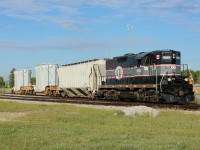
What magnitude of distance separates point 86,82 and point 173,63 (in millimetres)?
12619

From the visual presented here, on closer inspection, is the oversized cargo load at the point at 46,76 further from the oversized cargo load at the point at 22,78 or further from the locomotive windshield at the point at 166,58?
the locomotive windshield at the point at 166,58

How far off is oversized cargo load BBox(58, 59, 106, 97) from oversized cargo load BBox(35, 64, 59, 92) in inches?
168

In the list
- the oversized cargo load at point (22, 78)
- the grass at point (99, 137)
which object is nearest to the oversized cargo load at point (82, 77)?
the oversized cargo load at point (22, 78)

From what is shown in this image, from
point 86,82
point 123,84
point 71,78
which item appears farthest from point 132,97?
point 71,78

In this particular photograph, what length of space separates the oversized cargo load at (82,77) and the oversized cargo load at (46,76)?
426 centimetres

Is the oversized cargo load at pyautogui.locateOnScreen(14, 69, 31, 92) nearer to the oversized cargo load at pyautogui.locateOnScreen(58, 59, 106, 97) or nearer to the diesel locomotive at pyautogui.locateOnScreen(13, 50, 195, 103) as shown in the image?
the oversized cargo load at pyautogui.locateOnScreen(58, 59, 106, 97)

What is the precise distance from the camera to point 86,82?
3447cm

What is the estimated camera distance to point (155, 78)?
23375 mm

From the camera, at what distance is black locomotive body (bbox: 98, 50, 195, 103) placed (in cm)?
2241

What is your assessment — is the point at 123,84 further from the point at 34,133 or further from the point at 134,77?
the point at 34,133

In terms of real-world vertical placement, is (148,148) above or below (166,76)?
below

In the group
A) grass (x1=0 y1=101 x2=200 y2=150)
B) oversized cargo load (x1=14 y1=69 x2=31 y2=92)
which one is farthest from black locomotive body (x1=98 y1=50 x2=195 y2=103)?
oversized cargo load (x1=14 y1=69 x2=31 y2=92)

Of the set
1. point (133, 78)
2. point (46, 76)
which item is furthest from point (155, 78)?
point (46, 76)

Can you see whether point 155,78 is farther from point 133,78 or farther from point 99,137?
point 99,137
